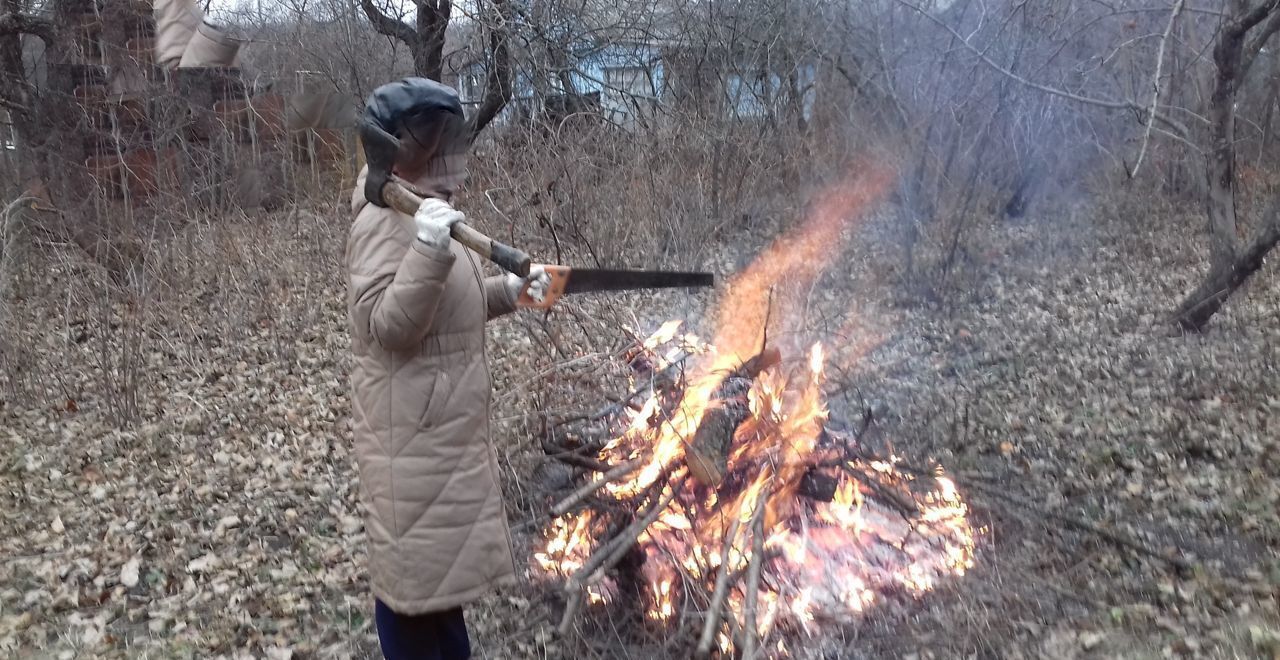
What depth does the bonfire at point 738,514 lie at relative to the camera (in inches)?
132

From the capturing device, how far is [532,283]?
273 centimetres

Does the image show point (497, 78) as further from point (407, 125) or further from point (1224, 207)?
point (407, 125)

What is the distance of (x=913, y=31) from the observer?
33.5 feet

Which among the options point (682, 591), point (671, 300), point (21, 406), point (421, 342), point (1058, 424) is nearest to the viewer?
point (421, 342)

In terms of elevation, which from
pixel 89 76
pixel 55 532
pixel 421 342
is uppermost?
pixel 89 76

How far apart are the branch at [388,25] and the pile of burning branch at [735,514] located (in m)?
7.78

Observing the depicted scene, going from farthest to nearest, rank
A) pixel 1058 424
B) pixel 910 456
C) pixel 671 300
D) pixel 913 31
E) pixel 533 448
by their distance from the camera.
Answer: pixel 913 31, pixel 671 300, pixel 1058 424, pixel 910 456, pixel 533 448

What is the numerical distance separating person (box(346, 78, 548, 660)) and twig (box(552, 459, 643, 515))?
3.65 feet

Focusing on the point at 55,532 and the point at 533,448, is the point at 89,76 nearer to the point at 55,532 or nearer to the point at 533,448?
the point at 55,532

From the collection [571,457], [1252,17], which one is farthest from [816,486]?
[1252,17]

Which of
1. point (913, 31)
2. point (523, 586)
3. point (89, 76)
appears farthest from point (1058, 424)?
point (89, 76)

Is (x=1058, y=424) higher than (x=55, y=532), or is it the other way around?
(x=1058, y=424)

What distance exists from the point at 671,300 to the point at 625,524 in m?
4.03

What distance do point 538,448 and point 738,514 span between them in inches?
43.4
